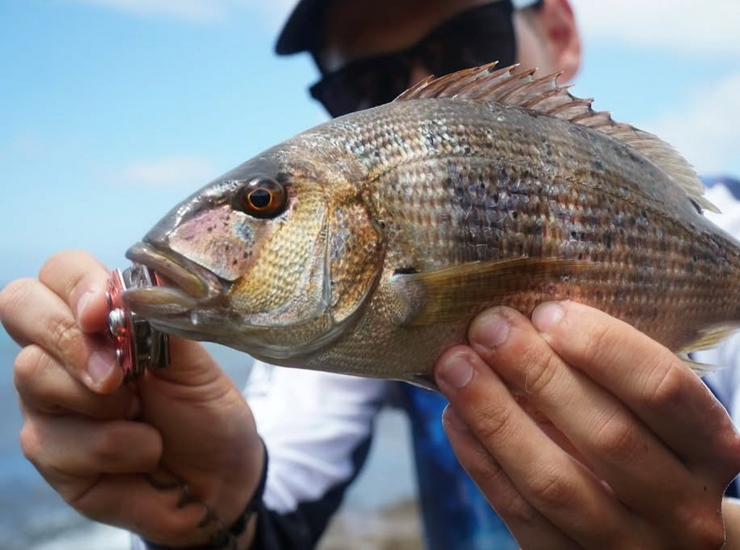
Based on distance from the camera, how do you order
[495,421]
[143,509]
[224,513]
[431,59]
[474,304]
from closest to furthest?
[474,304]
[495,421]
[143,509]
[224,513]
[431,59]

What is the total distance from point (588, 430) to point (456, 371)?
0.28 m

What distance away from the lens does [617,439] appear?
1.28 m

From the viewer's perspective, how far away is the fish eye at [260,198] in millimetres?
1139

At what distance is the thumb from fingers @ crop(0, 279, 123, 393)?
0.19 meters

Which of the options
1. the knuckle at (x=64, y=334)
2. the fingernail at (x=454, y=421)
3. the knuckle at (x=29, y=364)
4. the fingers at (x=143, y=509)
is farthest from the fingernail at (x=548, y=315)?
the fingers at (x=143, y=509)

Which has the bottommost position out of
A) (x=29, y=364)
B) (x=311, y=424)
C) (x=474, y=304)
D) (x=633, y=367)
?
(x=311, y=424)

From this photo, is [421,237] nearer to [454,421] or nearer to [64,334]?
[454,421]

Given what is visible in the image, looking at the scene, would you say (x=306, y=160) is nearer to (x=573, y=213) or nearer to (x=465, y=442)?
(x=573, y=213)

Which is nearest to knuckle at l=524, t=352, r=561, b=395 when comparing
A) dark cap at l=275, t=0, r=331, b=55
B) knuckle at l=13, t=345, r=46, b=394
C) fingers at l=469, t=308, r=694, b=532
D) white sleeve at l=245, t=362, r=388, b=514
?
fingers at l=469, t=308, r=694, b=532

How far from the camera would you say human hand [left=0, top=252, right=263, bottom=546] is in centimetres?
141

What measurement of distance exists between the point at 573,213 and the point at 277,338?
59 centimetres

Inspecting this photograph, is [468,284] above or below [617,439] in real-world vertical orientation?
above

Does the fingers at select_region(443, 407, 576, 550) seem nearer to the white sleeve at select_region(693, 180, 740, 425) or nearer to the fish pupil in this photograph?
the fish pupil

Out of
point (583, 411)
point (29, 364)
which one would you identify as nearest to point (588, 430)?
point (583, 411)
